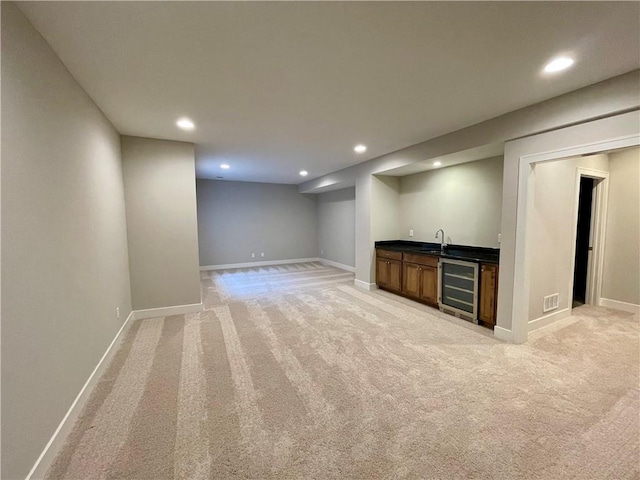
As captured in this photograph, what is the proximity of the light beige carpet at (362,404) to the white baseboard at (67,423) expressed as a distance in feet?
0.18

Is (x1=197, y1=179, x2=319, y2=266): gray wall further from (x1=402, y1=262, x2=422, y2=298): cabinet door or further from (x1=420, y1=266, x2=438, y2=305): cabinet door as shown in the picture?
(x1=420, y1=266, x2=438, y2=305): cabinet door

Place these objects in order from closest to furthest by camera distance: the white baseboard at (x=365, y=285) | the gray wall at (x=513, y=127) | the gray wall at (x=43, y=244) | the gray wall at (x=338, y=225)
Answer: the gray wall at (x=43, y=244) → the gray wall at (x=513, y=127) → the white baseboard at (x=365, y=285) → the gray wall at (x=338, y=225)

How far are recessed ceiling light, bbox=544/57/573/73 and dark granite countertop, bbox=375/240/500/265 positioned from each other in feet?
6.88

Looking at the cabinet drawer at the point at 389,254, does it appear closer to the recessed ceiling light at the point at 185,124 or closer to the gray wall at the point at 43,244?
the recessed ceiling light at the point at 185,124

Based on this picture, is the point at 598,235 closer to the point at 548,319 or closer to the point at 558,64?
the point at 548,319

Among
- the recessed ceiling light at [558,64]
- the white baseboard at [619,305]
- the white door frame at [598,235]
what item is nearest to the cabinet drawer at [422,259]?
the white door frame at [598,235]

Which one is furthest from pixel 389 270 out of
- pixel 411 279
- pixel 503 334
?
pixel 503 334

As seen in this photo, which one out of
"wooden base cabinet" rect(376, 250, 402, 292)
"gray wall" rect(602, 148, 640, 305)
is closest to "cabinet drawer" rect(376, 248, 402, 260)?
"wooden base cabinet" rect(376, 250, 402, 292)

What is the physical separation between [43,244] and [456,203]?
514cm

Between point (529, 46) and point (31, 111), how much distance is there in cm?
323

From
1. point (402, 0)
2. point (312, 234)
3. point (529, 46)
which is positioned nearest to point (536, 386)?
point (529, 46)

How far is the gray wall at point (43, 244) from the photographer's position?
1356 mm

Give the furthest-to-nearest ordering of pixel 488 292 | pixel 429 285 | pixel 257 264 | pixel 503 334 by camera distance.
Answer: pixel 257 264
pixel 429 285
pixel 488 292
pixel 503 334

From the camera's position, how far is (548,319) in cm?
350
